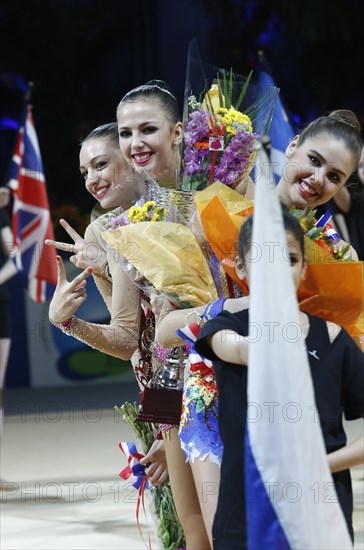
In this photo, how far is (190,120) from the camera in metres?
3.05

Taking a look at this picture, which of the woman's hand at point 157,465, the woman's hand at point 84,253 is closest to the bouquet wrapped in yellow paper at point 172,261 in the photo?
the woman's hand at point 84,253

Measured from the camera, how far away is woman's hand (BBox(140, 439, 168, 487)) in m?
3.50

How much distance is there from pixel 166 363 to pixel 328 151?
0.83m

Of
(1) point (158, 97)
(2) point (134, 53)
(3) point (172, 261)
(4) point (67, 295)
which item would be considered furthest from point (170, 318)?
(2) point (134, 53)

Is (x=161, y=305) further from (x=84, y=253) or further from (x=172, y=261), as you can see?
(x=84, y=253)

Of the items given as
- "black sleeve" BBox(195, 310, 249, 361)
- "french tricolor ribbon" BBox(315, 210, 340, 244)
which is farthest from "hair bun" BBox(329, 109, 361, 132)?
"black sleeve" BBox(195, 310, 249, 361)

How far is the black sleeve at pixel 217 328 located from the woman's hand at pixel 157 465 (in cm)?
119

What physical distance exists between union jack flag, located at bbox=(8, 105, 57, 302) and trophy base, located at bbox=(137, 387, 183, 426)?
4719 millimetres

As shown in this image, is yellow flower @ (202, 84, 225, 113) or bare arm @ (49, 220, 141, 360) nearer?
yellow flower @ (202, 84, 225, 113)

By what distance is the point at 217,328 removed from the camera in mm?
2355

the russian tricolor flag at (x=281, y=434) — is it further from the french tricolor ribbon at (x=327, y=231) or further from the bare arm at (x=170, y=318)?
the french tricolor ribbon at (x=327, y=231)

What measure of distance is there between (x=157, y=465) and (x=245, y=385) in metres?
1.21

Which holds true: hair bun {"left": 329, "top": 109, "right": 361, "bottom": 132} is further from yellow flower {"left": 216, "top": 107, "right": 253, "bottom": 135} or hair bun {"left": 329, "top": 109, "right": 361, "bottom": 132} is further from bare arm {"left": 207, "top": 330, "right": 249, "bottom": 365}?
bare arm {"left": 207, "top": 330, "right": 249, "bottom": 365}

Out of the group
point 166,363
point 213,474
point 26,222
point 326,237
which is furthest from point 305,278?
point 26,222
